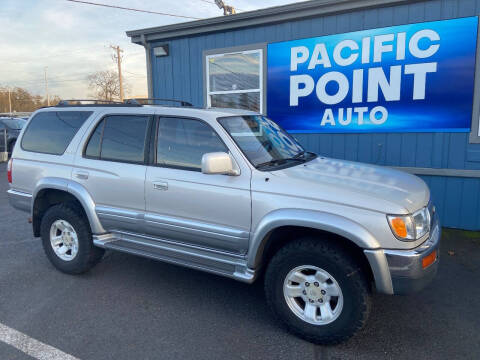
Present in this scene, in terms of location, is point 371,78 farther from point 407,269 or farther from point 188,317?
point 188,317

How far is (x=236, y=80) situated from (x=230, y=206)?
4.99 m

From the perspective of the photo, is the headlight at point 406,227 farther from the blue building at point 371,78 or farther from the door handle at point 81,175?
the blue building at point 371,78

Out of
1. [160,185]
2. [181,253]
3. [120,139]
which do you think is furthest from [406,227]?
[120,139]

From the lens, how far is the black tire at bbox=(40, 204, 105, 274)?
13.6 feet

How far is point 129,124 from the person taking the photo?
13.0 ft

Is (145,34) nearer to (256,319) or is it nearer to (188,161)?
(188,161)

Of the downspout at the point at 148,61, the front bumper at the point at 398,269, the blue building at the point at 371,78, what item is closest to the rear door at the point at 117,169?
the front bumper at the point at 398,269

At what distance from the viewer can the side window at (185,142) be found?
3486 mm

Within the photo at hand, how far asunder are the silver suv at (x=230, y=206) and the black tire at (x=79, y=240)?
2 centimetres

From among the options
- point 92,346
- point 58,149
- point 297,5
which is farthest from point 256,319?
point 297,5

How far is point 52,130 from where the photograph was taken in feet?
14.6

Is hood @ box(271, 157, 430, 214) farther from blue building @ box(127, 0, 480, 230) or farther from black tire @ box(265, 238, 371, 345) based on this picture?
blue building @ box(127, 0, 480, 230)

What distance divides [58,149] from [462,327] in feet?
14.7

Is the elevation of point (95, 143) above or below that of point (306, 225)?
above
